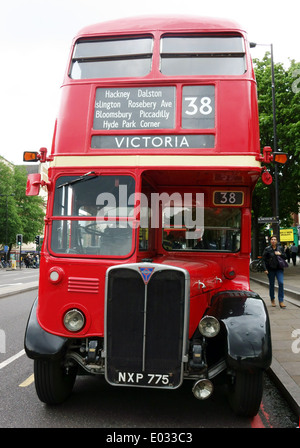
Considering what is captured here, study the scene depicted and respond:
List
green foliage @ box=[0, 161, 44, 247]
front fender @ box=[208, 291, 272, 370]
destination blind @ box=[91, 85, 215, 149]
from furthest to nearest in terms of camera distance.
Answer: green foliage @ box=[0, 161, 44, 247]
destination blind @ box=[91, 85, 215, 149]
front fender @ box=[208, 291, 272, 370]

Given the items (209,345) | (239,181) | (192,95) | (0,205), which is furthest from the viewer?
(0,205)

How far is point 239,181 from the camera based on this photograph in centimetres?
538

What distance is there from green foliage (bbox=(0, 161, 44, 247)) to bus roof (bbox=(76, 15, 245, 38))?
47.4m

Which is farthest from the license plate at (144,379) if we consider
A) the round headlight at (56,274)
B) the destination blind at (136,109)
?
the destination blind at (136,109)

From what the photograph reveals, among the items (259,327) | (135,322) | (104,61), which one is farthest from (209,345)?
(104,61)

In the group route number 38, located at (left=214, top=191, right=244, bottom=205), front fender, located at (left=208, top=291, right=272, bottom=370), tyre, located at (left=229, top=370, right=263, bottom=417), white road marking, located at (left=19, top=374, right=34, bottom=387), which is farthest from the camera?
route number 38, located at (left=214, top=191, right=244, bottom=205)

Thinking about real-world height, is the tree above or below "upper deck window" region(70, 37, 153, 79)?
above

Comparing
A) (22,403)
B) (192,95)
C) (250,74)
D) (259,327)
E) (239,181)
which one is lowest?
(22,403)

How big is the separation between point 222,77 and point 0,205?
168 ft

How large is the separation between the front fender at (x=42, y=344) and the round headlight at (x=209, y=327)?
127 cm

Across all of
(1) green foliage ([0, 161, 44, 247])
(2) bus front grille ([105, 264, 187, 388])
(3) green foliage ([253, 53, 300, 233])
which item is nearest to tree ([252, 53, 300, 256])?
(3) green foliage ([253, 53, 300, 233])

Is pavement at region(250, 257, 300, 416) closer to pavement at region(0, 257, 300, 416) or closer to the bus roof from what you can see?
pavement at region(0, 257, 300, 416)

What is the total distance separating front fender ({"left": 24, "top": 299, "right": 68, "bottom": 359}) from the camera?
4070 millimetres

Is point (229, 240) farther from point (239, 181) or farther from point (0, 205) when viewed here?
point (0, 205)
